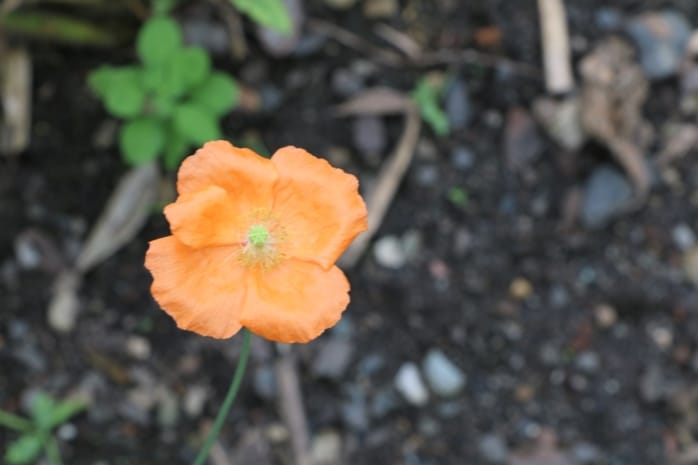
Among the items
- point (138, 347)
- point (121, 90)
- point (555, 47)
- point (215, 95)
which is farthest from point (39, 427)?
point (555, 47)

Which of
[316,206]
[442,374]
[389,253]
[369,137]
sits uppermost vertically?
[316,206]

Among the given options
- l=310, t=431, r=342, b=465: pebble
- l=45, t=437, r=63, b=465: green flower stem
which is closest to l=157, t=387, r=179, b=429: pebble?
l=45, t=437, r=63, b=465: green flower stem

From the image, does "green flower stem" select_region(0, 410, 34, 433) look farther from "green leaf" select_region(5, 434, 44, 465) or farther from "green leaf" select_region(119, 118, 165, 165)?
"green leaf" select_region(119, 118, 165, 165)

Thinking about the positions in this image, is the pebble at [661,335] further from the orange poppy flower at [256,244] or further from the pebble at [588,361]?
the orange poppy flower at [256,244]

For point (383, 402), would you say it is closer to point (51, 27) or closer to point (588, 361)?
point (588, 361)

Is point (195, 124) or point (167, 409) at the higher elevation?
point (195, 124)

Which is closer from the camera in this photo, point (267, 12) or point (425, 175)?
point (267, 12)

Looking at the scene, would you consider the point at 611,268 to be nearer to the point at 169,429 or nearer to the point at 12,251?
the point at 169,429
